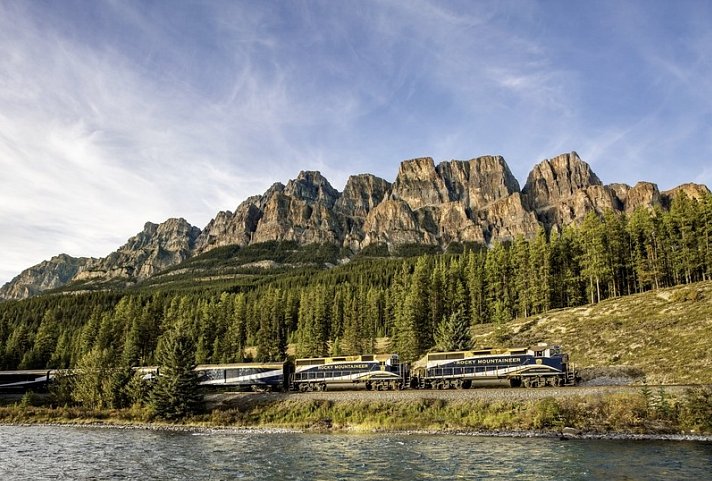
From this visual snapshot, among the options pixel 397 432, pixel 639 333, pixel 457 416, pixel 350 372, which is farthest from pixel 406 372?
pixel 639 333

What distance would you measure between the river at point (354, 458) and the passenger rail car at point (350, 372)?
50.8 feet

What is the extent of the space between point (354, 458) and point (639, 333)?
48.9m

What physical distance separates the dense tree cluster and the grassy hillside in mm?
8834

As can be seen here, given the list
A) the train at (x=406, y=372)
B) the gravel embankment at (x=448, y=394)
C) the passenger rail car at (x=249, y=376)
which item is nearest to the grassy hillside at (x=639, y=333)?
the train at (x=406, y=372)

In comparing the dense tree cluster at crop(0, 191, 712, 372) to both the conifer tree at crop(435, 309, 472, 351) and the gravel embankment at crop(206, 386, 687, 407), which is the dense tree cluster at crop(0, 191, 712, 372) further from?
the gravel embankment at crop(206, 386, 687, 407)

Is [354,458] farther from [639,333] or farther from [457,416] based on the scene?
[639,333]

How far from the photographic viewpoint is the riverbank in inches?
1585

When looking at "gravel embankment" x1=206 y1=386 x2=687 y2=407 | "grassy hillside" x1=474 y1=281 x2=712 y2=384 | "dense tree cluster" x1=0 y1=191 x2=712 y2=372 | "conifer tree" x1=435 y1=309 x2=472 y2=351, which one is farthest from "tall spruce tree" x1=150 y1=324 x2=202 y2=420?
"grassy hillside" x1=474 y1=281 x2=712 y2=384

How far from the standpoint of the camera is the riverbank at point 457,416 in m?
40.2

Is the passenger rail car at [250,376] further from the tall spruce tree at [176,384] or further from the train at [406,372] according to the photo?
the tall spruce tree at [176,384]

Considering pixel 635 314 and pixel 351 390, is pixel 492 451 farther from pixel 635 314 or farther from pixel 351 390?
pixel 635 314

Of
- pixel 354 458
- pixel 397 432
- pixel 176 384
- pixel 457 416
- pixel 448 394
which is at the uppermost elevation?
pixel 176 384

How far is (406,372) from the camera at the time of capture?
2384 inches

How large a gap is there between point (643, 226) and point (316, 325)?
66969 millimetres
